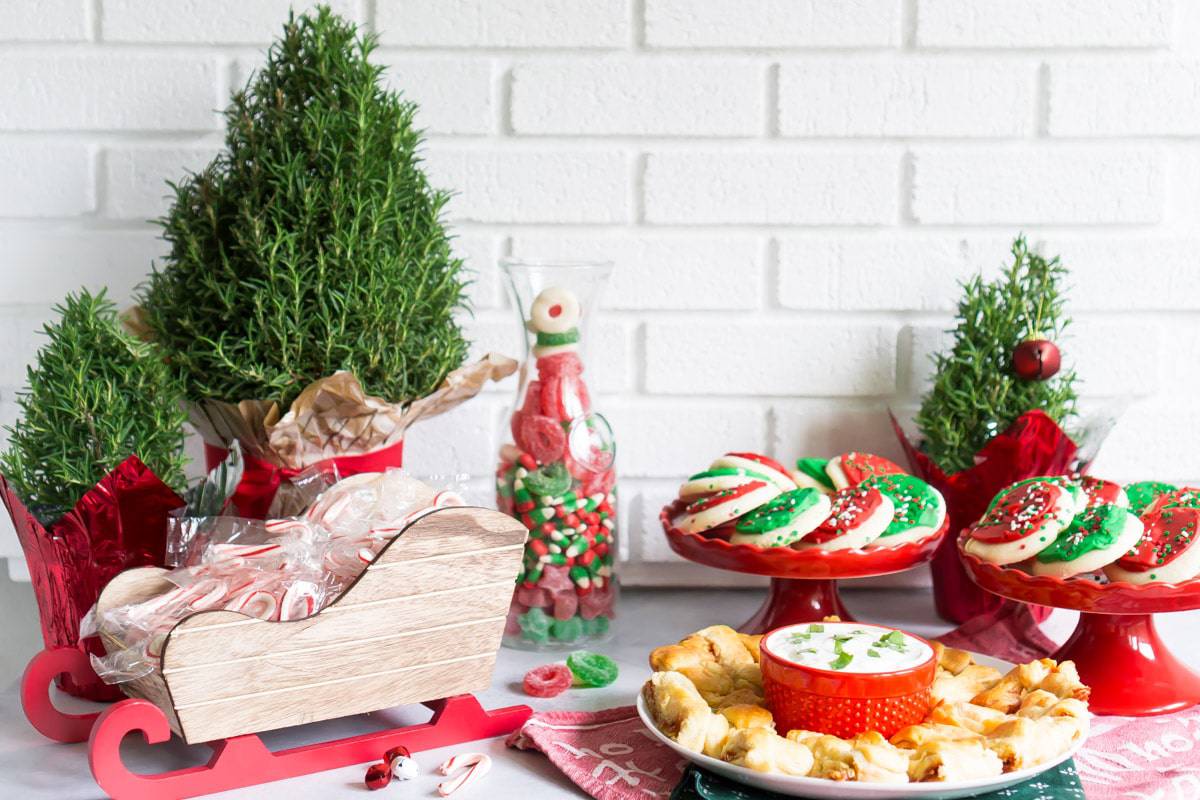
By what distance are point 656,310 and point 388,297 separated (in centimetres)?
37

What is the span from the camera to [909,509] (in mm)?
1073

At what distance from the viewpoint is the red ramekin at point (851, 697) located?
2.67 feet

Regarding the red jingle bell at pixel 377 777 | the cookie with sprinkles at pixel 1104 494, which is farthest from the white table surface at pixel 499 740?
the cookie with sprinkles at pixel 1104 494

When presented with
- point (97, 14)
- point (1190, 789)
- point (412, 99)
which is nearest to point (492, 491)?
point (412, 99)

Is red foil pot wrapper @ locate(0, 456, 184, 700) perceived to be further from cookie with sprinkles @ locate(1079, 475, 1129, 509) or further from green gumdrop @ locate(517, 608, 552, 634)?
cookie with sprinkles @ locate(1079, 475, 1129, 509)

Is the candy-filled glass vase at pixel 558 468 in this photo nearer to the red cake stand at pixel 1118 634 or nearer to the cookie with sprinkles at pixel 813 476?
the cookie with sprinkles at pixel 813 476

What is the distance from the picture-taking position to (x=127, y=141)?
1273 mm

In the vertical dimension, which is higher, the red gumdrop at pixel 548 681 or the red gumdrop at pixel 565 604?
the red gumdrop at pixel 565 604

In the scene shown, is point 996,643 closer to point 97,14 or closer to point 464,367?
point 464,367

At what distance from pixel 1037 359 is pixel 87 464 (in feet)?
2.87

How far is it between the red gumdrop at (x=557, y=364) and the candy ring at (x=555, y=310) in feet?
0.08

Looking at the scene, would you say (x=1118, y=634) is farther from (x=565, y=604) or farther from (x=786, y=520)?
(x=565, y=604)

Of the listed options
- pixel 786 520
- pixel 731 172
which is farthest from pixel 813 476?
pixel 731 172

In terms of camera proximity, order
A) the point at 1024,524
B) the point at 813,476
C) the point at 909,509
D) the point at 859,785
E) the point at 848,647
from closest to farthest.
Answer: the point at 859,785 → the point at 848,647 → the point at 1024,524 → the point at 909,509 → the point at 813,476
